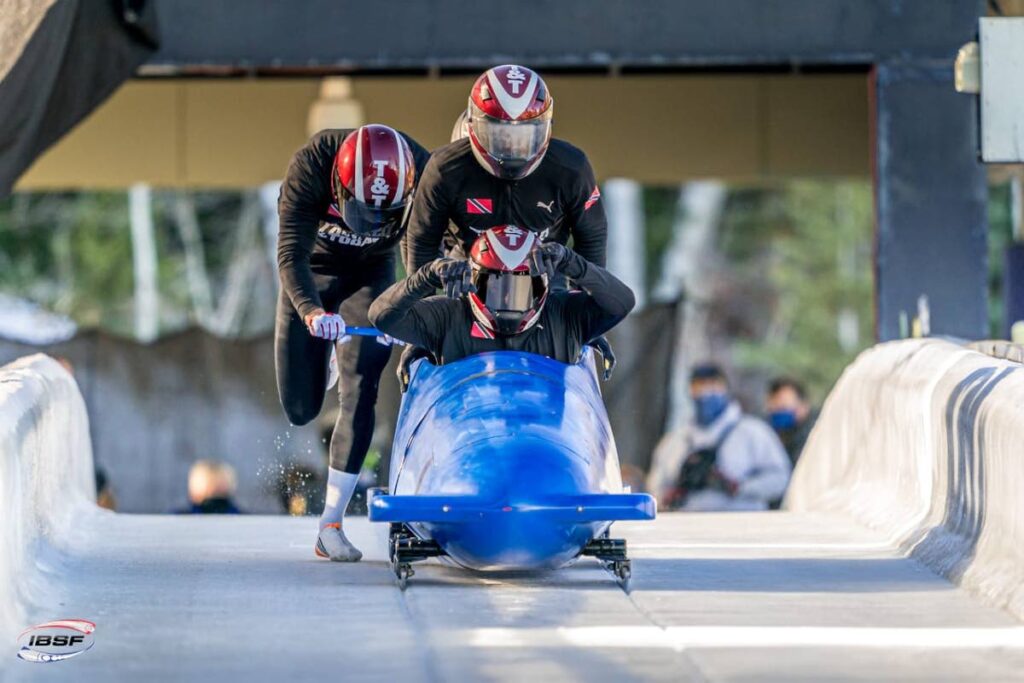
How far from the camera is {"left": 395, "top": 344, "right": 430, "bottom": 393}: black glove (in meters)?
7.80

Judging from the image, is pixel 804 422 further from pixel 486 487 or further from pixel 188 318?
pixel 188 318

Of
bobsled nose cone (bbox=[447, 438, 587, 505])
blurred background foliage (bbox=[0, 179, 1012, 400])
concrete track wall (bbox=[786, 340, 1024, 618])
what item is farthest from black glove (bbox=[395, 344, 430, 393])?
blurred background foliage (bbox=[0, 179, 1012, 400])

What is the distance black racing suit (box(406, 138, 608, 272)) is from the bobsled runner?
1.65ft

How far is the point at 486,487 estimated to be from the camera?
654 centimetres

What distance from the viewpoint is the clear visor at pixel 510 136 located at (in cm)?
730

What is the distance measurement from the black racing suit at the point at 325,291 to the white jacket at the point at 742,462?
16.1 feet

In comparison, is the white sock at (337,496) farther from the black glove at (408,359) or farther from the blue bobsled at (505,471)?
the blue bobsled at (505,471)

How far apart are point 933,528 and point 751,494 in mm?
4727

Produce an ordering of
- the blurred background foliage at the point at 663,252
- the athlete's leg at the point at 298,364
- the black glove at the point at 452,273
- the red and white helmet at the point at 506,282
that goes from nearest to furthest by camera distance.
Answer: the red and white helmet at the point at 506,282
the black glove at the point at 452,273
the athlete's leg at the point at 298,364
the blurred background foliage at the point at 663,252

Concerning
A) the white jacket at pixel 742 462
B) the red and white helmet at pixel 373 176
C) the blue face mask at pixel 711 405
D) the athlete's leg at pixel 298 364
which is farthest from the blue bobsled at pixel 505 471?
the blue face mask at pixel 711 405

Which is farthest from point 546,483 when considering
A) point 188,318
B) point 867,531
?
point 188,318

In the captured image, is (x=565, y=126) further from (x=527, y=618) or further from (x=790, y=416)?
(x=527, y=618)

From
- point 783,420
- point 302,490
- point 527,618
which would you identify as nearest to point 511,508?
point 527,618

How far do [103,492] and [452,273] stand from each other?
6.08m
